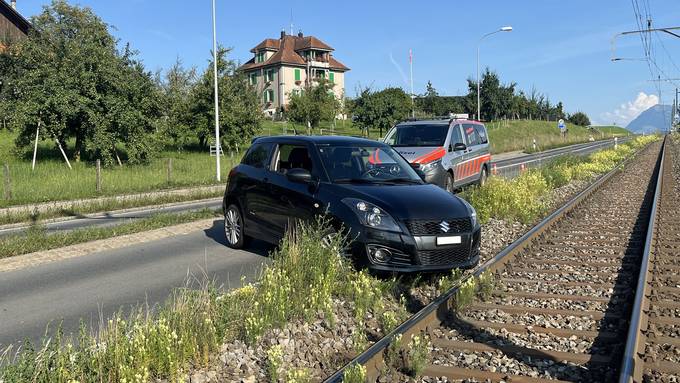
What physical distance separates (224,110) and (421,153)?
80.4 ft

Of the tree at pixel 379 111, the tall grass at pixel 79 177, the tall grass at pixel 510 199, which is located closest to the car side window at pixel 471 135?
the tall grass at pixel 510 199

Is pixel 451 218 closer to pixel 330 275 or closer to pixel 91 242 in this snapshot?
pixel 330 275

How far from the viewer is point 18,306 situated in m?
6.27

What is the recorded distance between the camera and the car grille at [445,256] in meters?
6.34

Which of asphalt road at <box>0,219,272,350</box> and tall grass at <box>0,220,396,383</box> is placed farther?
asphalt road at <box>0,219,272,350</box>

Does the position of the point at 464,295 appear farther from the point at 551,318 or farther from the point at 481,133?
the point at 481,133

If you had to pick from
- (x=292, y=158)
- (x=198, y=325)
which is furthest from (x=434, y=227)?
(x=198, y=325)

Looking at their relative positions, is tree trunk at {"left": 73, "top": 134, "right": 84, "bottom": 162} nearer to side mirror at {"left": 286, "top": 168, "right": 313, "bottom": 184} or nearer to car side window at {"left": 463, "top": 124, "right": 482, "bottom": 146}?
car side window at {"left": 463, "top": 124, "right": 482, "bottom": 146}

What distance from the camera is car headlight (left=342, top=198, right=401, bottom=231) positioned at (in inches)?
250

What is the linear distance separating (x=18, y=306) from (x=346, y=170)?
4.01 meters

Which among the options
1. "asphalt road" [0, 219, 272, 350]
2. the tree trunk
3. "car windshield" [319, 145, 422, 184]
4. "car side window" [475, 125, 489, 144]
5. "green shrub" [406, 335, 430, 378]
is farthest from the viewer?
the tree trunk

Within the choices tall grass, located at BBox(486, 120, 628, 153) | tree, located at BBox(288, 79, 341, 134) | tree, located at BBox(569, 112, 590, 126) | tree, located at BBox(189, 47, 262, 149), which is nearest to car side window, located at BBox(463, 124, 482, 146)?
tree, located at BBox(189, 47, 262, 149)

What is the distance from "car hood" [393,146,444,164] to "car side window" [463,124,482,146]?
2051 mm

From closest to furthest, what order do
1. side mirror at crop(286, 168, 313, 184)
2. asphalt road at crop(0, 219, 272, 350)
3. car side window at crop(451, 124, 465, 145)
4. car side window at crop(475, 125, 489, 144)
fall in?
1. asphalt road at crop(0, 219, 272, 350)
2. side mirror at crop(286, 168, 313, 184)
3. car side window at crop(451, 124, 465, 145)
4. car side window at crop(475, 125, 489, 144)
